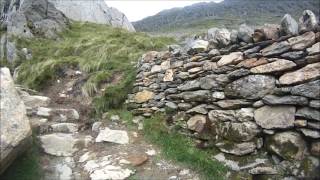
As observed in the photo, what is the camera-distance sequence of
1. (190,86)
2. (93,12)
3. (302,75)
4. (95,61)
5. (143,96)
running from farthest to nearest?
(93,12) < (95,61) < (143,96) < (190,86) < (302,75)

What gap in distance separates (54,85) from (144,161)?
572cm

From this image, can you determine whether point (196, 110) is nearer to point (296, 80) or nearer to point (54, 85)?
point (296, 80)

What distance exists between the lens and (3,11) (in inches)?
846

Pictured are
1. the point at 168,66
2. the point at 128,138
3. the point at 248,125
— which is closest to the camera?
the point at 248,125

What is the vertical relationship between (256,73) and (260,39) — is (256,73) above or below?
below

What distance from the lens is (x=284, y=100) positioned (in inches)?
216

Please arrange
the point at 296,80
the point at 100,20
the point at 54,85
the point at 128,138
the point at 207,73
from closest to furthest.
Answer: the point at 296,80, the point at 207,73, the point at 128,138, the point at 54,85, the point at 100,20

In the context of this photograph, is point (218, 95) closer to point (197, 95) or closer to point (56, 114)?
point (197, 95)

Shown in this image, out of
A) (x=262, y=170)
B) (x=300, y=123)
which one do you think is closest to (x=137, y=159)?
(x=262, y=170)

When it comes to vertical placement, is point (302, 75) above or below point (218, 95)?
above

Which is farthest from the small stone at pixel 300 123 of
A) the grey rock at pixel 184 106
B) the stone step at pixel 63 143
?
the stone step at pixel 63 143

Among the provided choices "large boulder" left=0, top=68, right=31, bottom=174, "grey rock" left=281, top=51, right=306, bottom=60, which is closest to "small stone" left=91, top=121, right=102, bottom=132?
"large boulder" left=0, top=68, right=31, bottom=174

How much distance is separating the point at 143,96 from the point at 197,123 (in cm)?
219

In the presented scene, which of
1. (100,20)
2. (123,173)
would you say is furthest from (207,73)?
(100,20)
